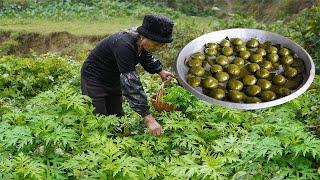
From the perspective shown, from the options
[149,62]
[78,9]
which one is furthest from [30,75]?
[78,9]

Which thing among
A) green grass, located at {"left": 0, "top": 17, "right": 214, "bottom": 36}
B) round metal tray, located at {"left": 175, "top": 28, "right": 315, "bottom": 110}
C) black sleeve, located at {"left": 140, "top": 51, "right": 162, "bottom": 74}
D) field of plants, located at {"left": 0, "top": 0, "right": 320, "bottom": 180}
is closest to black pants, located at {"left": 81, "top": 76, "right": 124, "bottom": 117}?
black sleeve, located at {"left": 140, "top": 51, "right": 162, "bottom": 74}

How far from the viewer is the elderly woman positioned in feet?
14.3

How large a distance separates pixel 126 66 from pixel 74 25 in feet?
44.6

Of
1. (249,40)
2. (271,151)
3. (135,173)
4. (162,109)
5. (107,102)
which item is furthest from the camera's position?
(107,102)

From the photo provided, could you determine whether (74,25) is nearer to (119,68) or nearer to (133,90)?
(119,68)

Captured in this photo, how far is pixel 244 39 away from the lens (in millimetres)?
5004

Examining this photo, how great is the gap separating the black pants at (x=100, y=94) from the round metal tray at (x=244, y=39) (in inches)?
43.1

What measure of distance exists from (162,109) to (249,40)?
3.92 ft

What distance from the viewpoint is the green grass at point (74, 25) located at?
1619cm

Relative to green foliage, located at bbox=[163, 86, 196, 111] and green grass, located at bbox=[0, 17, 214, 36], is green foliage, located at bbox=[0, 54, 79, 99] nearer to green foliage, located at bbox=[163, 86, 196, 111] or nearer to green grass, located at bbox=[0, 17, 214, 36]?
green foliage, located at bbox=[163, 86, 196, 111]

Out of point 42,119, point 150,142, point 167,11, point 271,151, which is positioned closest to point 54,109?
point 42,119

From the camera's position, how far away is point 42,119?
3717 mm

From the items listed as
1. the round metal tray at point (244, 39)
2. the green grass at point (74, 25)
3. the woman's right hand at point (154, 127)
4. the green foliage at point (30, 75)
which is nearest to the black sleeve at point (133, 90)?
the woman's right hand at point (154, 127)

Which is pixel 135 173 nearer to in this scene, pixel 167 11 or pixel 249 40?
pixel 249 40
